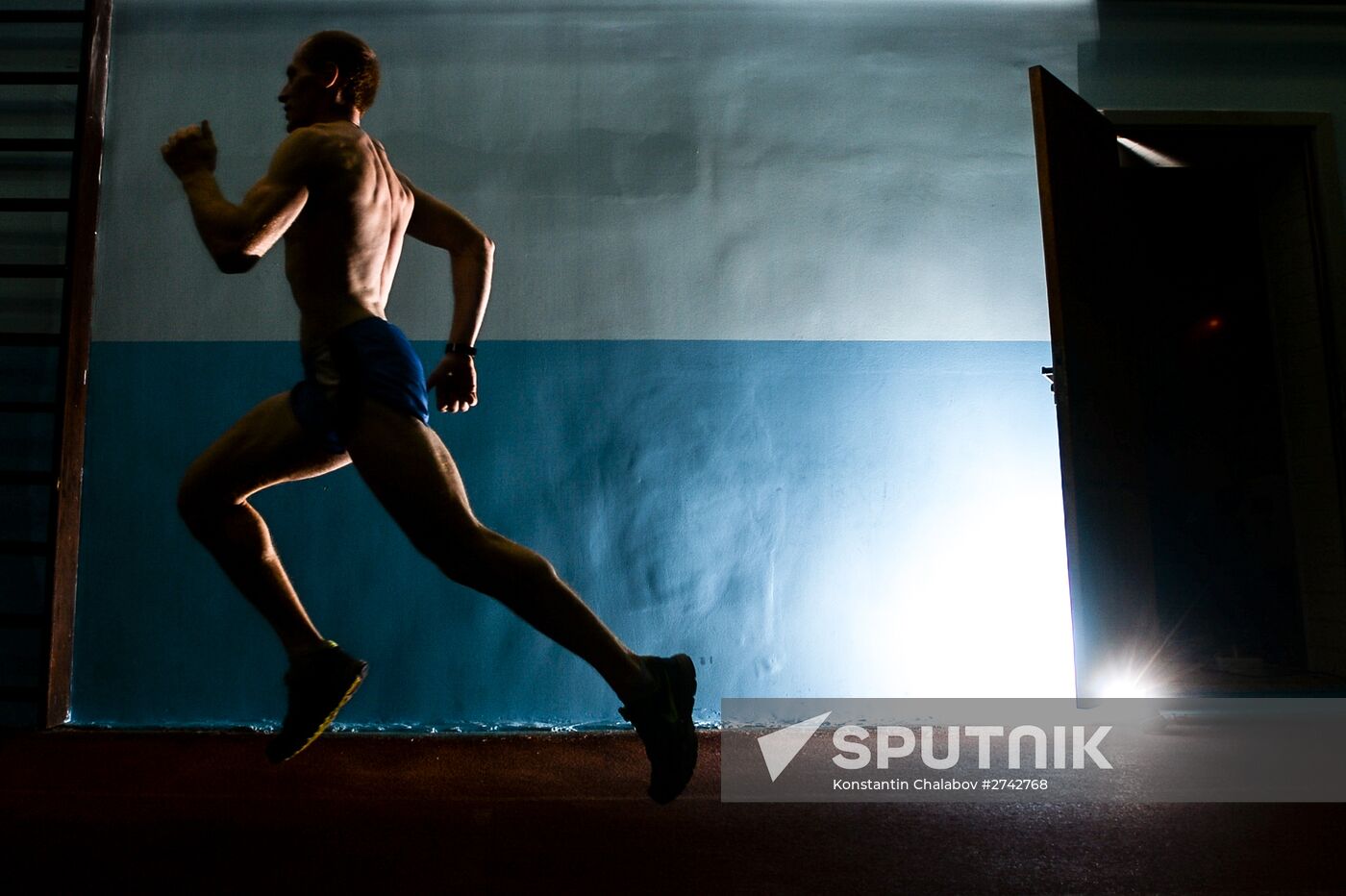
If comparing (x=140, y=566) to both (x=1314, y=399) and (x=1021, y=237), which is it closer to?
(x=1021, y=237)

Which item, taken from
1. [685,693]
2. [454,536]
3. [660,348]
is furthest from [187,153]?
[660,348]

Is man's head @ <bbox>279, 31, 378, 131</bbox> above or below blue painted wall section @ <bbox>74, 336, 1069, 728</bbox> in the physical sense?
above

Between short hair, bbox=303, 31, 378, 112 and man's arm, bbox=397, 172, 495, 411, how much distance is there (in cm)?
18

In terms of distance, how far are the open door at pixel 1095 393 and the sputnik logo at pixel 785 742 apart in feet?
2.96

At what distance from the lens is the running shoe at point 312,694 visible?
5.56 ft

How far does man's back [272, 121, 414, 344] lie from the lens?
1.60m

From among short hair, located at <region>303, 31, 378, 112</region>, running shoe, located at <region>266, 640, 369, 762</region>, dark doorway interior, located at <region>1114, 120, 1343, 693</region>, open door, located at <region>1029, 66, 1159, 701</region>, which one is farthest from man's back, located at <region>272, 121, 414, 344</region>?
dark doorway interior, located at <region>1114, 120, 1343, 693</region>

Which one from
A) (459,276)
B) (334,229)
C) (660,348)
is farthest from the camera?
(660,348)

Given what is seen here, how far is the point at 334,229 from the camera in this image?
165 centimetres

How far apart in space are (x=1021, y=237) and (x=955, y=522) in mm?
1177

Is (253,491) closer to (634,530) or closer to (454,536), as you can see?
(454,536)

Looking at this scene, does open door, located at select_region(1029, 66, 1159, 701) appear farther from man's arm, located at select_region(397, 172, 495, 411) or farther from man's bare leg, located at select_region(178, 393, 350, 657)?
man's bare leg, located at select_region(178, 393, 350, 657)

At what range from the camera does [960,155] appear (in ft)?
12.1

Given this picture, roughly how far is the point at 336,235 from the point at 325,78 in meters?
0.34
